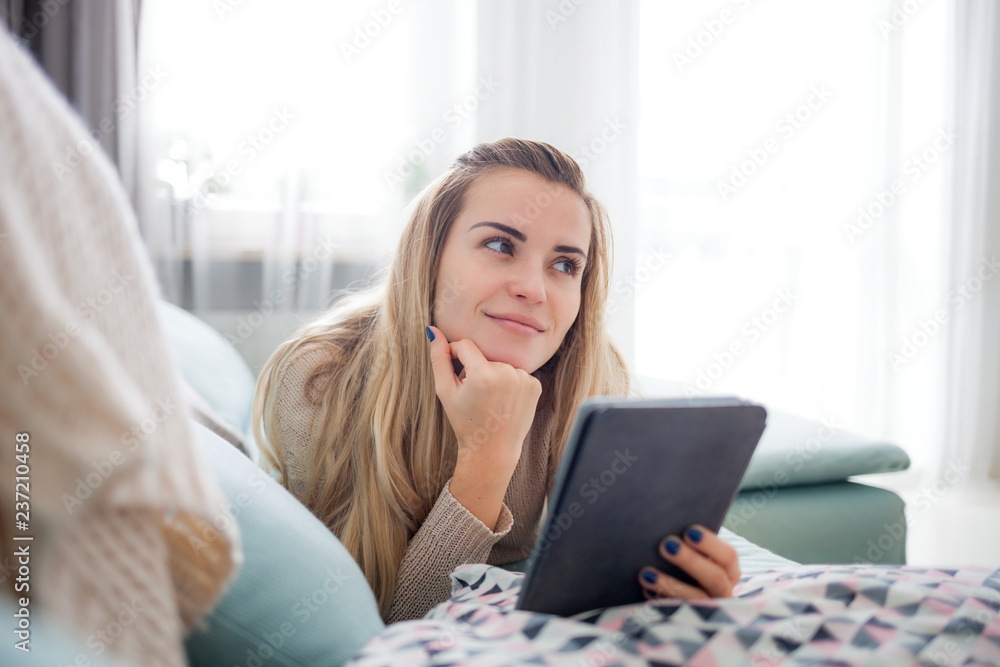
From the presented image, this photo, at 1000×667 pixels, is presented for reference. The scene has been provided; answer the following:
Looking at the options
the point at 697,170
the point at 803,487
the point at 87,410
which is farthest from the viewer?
the point at 697,170

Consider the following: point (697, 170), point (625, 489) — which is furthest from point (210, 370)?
point (697, 170)

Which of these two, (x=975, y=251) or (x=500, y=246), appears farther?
(x=975, y=251)

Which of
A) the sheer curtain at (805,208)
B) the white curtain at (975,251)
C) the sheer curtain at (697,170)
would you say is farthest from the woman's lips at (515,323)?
the white curtain at (975,251)

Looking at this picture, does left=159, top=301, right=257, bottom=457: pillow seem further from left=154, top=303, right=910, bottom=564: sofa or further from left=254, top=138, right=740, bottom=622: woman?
left=254, top=138, right=740, bottom=622: woman

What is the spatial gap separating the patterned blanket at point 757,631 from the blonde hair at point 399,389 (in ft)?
1.18

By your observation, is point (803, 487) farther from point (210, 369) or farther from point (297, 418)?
point (210, 369)

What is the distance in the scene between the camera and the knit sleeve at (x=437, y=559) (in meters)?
0.83

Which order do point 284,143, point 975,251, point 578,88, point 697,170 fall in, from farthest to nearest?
point 975,251, point 697,170, point 578,88, point 284,143

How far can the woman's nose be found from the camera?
2.98ft

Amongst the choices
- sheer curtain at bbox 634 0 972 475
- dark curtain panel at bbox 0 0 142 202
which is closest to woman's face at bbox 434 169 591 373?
dark curtain panel at bbox 0 0 142 202

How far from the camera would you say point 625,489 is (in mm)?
576

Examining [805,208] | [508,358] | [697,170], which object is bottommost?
[508,358]

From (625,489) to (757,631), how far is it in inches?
5.6

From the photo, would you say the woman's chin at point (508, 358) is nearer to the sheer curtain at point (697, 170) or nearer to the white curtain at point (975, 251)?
the sheer curtain at point (697, 170)
